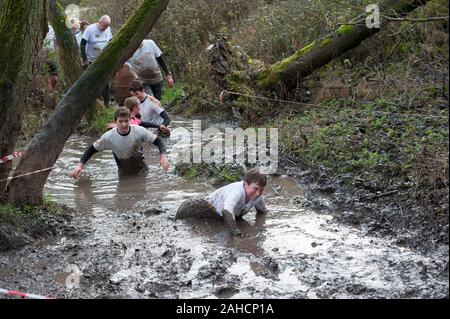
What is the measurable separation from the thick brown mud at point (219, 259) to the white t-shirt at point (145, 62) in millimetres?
5204

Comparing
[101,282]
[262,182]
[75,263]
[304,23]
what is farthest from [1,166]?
[304,23]

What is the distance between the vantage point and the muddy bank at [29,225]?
24.8 ft

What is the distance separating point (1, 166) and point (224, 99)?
7.11 metres

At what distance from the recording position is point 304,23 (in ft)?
48.1

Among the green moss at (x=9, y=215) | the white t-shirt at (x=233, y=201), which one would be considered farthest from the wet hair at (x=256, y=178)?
the green moss at (x=9, y=215)

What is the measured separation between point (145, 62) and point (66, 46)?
1556mm

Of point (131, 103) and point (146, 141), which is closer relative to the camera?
point (146, 141)

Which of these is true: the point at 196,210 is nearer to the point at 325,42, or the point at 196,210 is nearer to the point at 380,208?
the point at 380,208

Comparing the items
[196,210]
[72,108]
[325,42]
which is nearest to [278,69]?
[325,42]

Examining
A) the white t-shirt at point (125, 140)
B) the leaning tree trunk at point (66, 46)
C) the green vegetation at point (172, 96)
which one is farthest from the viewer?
the green vegetation at point (172, 96)

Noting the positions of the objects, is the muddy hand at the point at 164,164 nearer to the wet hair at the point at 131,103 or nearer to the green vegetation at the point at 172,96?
the wet hair at the point at 131,103

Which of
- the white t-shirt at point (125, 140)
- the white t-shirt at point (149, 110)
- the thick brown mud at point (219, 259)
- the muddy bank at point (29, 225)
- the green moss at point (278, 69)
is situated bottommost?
the thick brown mud at point (219, 259)

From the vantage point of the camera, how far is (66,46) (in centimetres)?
1400
